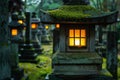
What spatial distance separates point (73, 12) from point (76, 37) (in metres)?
1.19

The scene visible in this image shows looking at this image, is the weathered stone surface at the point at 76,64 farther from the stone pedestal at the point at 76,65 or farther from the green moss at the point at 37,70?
the green moss at the point at 37,70

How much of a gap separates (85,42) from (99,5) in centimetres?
2408

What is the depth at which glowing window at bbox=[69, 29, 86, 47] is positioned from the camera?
14.3m

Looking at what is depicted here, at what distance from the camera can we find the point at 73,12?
1416 cm

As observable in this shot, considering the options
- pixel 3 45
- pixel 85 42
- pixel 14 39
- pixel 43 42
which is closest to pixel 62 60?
pixel 85 42

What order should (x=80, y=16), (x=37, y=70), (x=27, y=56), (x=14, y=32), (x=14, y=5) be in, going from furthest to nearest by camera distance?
(x=14, y=5)
(x=14, y=32)
(x=27, y=56)
(x=37, y=70)
(x=80, y=16)

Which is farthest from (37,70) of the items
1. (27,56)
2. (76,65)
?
(76,65)

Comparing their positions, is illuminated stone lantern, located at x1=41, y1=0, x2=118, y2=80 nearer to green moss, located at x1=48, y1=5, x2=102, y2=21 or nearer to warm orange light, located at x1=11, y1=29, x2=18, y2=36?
green moss, located at x1=48, y1=5, x2=102, y2=21

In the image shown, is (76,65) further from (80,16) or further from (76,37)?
(80,16)

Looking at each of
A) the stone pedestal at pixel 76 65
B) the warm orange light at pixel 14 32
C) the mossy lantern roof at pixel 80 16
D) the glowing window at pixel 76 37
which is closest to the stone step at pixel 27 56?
the warm orange light at pixel 14 32

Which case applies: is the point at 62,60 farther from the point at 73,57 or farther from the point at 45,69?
the point at 45,69

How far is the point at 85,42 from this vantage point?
1445 centimetres

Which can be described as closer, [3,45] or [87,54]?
[3,45]

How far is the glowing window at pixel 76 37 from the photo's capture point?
14.3m
